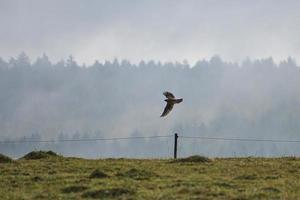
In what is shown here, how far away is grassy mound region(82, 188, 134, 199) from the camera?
2280 cm

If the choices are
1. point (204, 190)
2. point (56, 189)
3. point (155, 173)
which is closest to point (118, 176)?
point (155, 173)

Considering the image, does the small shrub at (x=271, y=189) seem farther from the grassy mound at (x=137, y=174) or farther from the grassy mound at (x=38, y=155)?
the grassy mound at (x=38, y=155)

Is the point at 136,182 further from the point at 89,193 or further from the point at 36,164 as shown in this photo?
the point at 36,164

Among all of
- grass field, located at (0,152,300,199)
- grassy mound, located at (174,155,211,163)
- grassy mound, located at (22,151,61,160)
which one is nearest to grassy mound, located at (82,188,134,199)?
grass field, located at (0,152,300,199)

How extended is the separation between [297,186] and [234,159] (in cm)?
1246

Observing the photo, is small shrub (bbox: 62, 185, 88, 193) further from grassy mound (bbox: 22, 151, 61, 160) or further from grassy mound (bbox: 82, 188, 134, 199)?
grassy mound (bbox: 22, 151, 61, 160)

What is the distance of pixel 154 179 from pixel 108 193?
173 inches

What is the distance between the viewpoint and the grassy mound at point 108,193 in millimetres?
22797

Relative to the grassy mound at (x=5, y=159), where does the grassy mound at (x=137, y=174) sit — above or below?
below

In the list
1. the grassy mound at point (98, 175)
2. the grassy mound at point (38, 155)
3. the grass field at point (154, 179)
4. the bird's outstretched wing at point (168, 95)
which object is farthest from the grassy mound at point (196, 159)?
the grassy mound at point (38, 155)

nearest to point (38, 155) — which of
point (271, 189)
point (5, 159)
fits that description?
point (5, 159)

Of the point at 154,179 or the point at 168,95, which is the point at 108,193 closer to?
the point at 154,179

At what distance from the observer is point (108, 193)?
75.7ft

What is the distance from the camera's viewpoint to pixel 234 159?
37562mm
